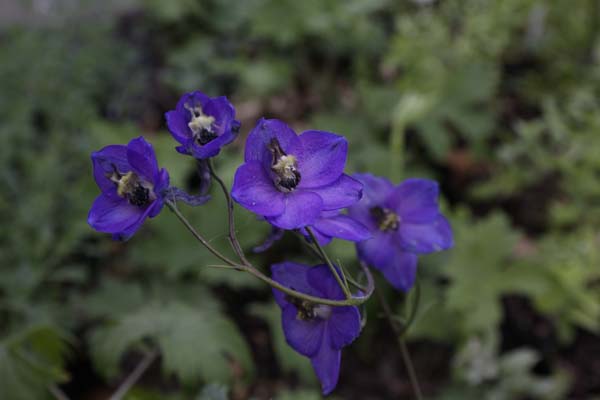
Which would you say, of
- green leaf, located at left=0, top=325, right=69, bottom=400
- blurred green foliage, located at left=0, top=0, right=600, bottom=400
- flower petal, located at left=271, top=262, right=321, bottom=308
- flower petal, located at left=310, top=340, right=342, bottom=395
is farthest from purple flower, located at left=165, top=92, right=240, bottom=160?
green leaf, located at left=0, top=325, right=69, bottom=400

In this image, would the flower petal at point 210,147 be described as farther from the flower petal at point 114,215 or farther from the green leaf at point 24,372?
the green leaf at point 24,372

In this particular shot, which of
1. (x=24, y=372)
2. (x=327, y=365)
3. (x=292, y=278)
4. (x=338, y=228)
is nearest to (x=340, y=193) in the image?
(x=338, y=228)

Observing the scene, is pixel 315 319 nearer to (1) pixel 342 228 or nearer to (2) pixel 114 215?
(1) pixel 342 228

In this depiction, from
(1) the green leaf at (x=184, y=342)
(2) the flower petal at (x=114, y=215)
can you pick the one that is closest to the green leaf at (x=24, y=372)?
(1) the green leaf at (x=184, y=342)

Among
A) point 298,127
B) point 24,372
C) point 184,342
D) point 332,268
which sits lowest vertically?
point 298,127

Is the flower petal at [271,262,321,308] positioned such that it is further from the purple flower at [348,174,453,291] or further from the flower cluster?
the purple flower at [348,174,453,291]

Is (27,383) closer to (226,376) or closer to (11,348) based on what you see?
(11,348)
